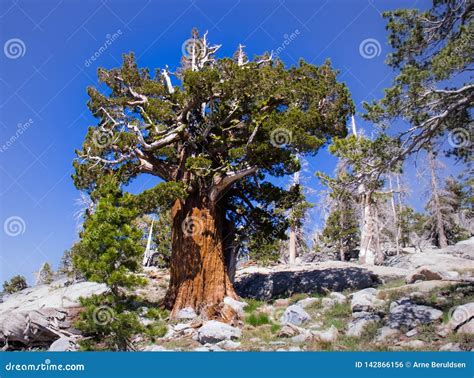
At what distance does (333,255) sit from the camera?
3703 centimetres

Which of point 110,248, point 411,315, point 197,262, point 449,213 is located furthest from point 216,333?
point 449,213

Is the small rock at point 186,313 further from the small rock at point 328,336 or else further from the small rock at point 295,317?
the small rock at point 328,336

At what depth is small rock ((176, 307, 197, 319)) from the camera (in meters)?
13.9

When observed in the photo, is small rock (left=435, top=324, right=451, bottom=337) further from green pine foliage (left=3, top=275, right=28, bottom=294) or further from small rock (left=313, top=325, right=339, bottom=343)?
green pine foliage (left=3, top=275, right=28, bottom=294)

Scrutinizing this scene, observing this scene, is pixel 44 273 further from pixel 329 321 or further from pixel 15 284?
pixel 329 321

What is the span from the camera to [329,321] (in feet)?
37.8

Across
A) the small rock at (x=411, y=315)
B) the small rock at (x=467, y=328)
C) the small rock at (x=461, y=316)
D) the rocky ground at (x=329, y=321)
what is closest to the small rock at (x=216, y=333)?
the rocky ground at (x=329, y=321)

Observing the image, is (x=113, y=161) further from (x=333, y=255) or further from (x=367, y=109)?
(x=333, y=255)

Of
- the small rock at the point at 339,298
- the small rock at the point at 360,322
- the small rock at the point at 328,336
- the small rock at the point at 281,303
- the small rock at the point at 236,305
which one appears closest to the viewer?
the small rock at the point at 328,336

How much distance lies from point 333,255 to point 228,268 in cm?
2211

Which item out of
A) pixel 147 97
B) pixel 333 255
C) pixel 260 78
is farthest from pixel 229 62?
pixel 333 255

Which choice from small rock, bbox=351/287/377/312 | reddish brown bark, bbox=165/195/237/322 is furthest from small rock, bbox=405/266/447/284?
reddish brown bark, bbox=165/195/237/322

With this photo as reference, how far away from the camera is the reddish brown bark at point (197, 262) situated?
14654 millimetres

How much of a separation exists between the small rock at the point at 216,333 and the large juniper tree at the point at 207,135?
2512mm
